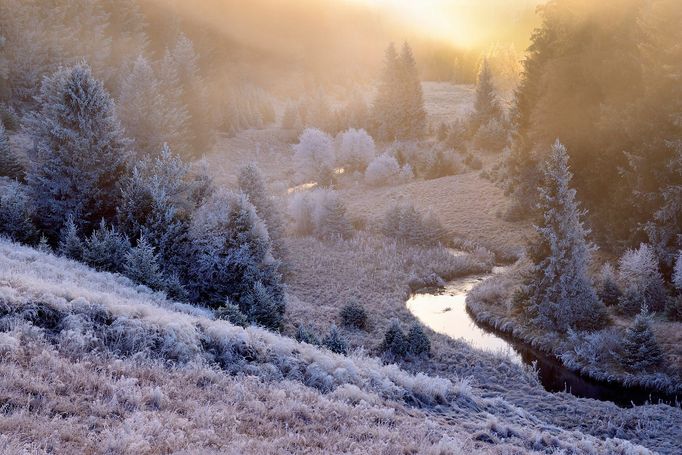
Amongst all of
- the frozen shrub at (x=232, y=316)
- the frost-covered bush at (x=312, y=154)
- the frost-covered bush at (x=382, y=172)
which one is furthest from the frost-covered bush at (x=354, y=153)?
the frozen shrub at (x=232, y=316)

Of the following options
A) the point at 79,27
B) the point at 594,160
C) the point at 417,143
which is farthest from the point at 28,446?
the point at 417,143

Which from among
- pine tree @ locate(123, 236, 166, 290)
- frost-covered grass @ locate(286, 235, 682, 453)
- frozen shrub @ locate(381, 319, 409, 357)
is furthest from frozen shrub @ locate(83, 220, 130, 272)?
frozen shrub @ locate(381, 319, 409, 357)

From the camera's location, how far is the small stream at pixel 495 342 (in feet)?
62.5

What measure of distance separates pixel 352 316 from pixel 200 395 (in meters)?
14.0

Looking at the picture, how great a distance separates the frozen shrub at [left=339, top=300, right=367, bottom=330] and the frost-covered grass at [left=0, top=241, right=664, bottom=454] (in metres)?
9.61

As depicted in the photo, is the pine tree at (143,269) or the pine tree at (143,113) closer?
the pine tree at (143,269)

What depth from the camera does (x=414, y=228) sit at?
37.1 metres

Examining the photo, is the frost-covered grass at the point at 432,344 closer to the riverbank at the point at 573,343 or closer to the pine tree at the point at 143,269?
the riverbank at the point at 573,343

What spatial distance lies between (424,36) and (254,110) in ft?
261

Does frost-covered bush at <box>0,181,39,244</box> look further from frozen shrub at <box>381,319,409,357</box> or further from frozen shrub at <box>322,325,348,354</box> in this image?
frozen shrub at <box>381,319,409,357</box>

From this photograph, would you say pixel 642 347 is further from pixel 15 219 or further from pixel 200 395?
pixel 15 219

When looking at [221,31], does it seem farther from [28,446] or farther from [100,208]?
[28,446]

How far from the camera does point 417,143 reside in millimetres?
67562

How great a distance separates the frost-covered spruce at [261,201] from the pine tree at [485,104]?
39.4 metres
